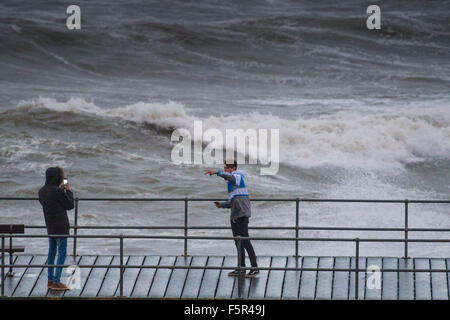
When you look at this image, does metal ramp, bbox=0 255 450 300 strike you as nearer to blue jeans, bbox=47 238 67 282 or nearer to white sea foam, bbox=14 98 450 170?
blue jeans, bbox=47 238 67 282

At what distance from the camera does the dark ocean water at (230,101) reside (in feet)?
87.5

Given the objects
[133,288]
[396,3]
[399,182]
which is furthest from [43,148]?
[396,3]

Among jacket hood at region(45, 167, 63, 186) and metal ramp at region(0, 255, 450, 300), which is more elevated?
jacket hood at region(45, 167, 63, 186)

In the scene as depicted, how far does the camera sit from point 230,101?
1558 inches

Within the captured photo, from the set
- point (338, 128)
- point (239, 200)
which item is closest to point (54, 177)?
point (239, 200)

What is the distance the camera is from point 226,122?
118 feet

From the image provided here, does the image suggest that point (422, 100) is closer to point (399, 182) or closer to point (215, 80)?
point (215, 80)

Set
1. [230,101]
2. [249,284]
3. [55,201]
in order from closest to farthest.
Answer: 1. [55,201]
2. [249,284]
3. [230,101]

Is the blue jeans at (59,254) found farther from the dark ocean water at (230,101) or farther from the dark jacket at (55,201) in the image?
the dark ocean water at (230,101)

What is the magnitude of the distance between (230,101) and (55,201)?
2993 centimetres

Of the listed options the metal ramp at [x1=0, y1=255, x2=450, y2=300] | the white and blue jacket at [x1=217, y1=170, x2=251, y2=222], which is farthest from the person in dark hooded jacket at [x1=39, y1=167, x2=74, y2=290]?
the white and blue jacket at [x1=217, y1=170, x2=251, y2=222]

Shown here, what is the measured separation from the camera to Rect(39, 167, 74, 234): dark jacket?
984 centimetres

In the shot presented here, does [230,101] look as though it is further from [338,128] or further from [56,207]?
[56,207]
